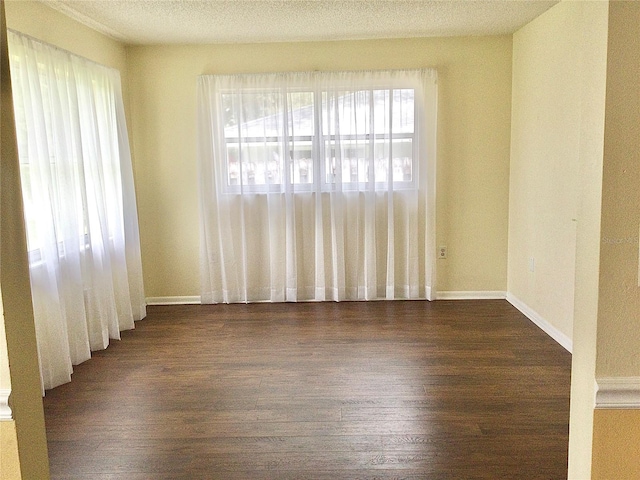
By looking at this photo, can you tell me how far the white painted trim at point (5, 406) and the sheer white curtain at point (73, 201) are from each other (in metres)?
2.04

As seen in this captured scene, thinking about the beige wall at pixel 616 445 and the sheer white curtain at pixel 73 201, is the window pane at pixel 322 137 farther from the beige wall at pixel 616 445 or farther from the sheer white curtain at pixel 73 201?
the beige wall at pixel 616 445

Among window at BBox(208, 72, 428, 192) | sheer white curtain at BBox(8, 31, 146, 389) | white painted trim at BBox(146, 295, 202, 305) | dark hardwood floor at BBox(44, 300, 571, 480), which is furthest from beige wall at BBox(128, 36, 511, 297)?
dark hardwood floor at BBox(44, 300, 571, 480)

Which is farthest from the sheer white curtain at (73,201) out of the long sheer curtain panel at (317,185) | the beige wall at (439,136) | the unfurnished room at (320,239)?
the long sheer curtain panel at (317,185)

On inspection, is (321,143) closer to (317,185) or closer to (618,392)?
(317,185)

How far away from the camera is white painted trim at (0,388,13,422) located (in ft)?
4.38

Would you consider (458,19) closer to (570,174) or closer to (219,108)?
(570,174)

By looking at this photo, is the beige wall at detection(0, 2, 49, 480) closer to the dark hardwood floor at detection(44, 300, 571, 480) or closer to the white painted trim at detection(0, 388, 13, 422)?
the white painted trim at detection(0, 388, 13, 422)

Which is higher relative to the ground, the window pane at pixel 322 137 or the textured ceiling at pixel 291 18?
the textured ceiling at pixel 291 18

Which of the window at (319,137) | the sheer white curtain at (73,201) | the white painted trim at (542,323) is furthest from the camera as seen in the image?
the window at (319,137)

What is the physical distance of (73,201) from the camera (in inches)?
143

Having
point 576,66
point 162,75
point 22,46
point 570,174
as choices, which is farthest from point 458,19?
point 22,46

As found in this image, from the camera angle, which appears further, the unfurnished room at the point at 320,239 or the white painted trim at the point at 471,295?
the white painted trim at the point at 471,295

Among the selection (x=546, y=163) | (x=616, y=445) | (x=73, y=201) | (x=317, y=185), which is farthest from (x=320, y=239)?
(x=616, y=445)

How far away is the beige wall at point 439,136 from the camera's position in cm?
490
